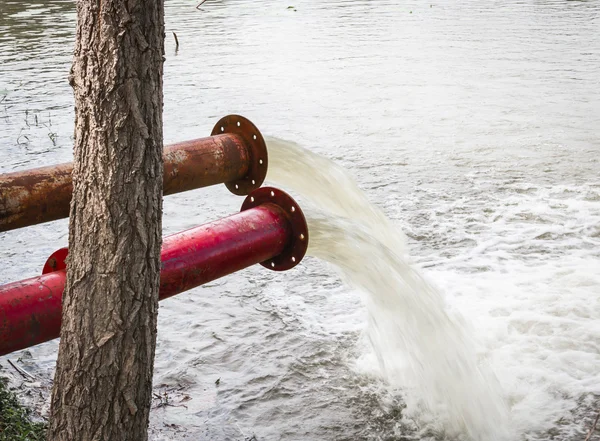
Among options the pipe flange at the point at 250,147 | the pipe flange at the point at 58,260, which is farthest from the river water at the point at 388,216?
the pipe flange at the point at 58,260

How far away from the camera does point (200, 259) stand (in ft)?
12.9

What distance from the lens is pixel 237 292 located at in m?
6.19

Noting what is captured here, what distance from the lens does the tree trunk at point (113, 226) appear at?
2682 millimetres

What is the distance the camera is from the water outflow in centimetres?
456

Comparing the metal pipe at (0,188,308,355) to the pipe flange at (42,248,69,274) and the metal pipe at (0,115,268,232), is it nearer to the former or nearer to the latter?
the pipe flange at (42,248,69,274)

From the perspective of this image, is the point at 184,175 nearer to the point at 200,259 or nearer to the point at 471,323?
the point at 200,259

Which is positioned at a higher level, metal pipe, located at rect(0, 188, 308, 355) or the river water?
metal pipe, located at rect(0, 188, 308, 355)

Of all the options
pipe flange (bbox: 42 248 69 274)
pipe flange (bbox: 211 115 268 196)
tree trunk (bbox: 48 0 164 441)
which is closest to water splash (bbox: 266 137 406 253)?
pipe flange (bbox: 211 115 268 196)

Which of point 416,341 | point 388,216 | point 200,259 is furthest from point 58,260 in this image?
point 388,216

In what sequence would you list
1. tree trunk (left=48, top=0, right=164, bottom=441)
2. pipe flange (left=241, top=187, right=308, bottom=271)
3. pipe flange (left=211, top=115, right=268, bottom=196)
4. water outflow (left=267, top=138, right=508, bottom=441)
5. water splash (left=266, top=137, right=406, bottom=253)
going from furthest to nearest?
water splash (left=266, top=137, right=406, bottom=253) → pipe flange (left=211, top=115, right=268, bottom=196) → water outflow (left=267, top=138, right=508, bottom=441) → pipe flange (left=241, top=187, right=308, bottom=271) → tree trunk (left=48, top=0, right=164, bottom=441)

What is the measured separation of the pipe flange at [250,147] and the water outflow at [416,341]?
0.44 m

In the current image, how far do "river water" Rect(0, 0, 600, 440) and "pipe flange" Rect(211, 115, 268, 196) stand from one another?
479 mm

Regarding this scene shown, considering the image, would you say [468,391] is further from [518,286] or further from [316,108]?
[316,108]

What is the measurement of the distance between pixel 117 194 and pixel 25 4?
2696 centimetres
